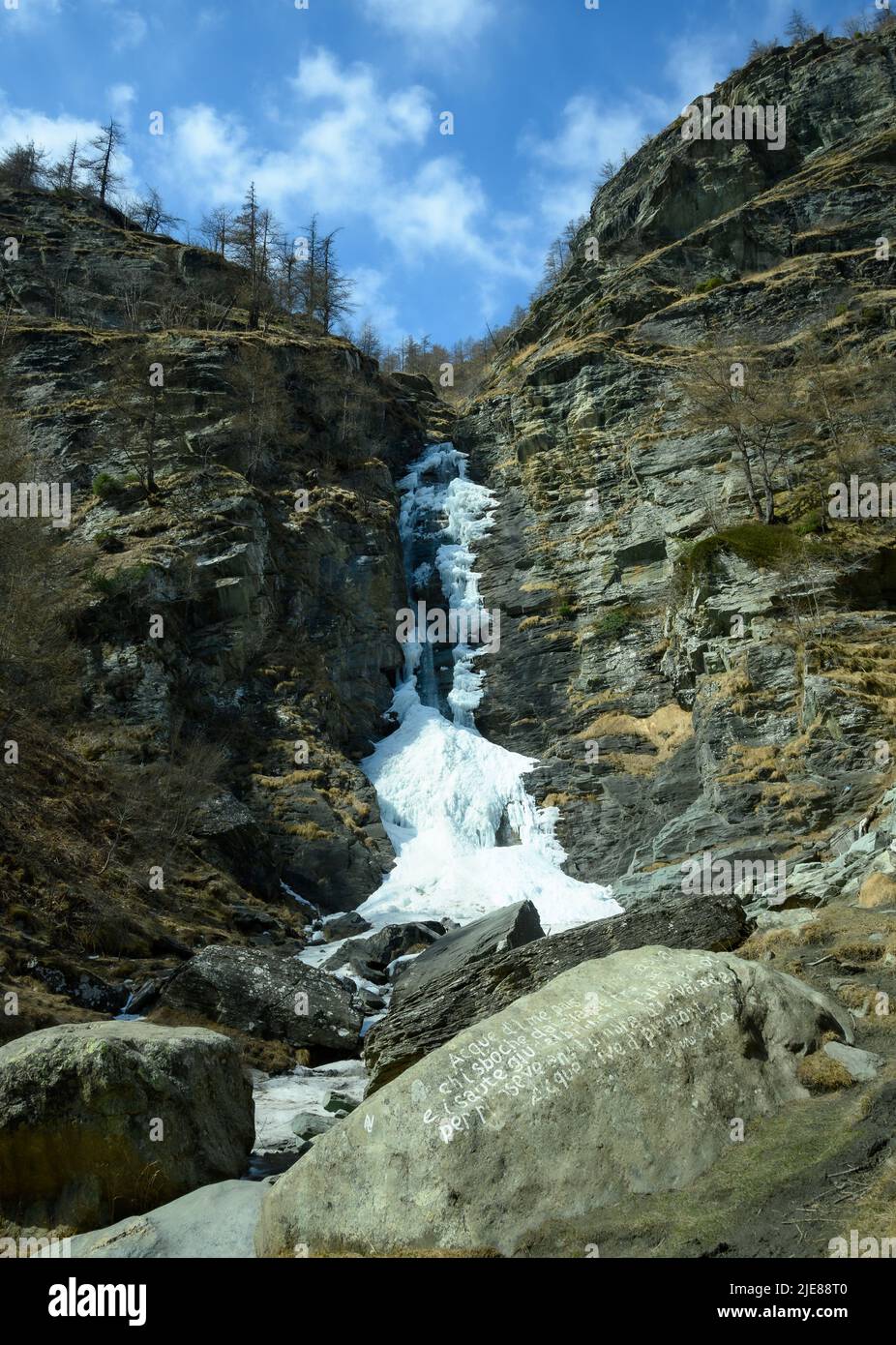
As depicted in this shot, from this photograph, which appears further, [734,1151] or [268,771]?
[268,771]

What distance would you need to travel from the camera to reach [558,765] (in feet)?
92.4

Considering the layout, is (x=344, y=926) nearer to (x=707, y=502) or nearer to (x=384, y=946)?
(x=384, y=946)

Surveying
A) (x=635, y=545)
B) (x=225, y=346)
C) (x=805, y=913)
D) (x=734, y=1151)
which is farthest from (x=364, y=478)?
(x=734, y=1151)

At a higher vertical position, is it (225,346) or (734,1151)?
(225,346)

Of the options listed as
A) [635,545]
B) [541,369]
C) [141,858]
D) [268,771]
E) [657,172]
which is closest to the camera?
[141,858]

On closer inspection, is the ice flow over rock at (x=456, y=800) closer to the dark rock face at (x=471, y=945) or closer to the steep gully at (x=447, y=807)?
the steep gully at (x=447, y=807)

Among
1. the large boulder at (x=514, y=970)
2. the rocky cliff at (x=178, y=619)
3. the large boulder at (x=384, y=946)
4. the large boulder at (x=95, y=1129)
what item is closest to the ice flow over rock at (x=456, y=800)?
the rocky cliff at (x=178, y=619)

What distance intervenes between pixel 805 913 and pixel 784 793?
29.4 feet

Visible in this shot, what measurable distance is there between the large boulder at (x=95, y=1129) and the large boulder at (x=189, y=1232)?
0.26m

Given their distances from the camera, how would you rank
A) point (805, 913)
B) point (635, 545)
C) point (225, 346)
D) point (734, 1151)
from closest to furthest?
point (734, 1151) → point (805, 913) → point (635, 545) → point (225, 346)

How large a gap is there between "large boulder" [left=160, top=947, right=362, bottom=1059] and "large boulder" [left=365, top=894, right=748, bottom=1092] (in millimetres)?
2264

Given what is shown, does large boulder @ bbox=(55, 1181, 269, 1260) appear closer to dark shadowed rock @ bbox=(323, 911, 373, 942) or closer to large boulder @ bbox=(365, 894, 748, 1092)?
large boulder @ bbox=(365, 894, 748, 1092)
